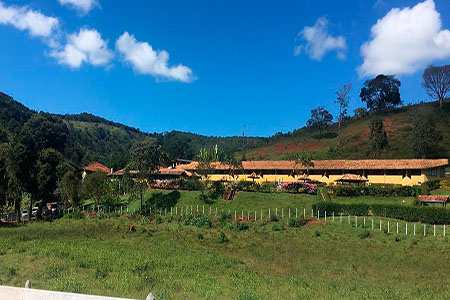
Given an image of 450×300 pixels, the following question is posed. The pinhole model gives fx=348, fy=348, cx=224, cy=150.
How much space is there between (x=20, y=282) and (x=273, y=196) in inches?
1373

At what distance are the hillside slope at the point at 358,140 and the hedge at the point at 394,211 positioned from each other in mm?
44068

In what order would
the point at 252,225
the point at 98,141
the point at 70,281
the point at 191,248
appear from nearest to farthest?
the point at 70,281, the point at 191,248, the point at 252,225, the point at 98,141

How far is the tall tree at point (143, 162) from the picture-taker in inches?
1892

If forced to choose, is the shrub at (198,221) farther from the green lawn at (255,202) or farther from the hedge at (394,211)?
the hedge at (394,211)

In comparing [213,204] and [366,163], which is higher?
[366,163]

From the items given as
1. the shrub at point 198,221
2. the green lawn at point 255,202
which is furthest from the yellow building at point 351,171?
the shrub at point 198,221

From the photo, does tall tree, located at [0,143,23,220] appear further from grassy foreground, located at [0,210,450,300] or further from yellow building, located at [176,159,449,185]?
yellow building, located at [176,159,449,185]

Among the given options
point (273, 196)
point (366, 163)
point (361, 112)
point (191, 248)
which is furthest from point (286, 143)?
point (191, 248)

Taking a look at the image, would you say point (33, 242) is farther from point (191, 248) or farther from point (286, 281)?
point (286, 281)

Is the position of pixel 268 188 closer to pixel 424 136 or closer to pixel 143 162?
pixel 143 162

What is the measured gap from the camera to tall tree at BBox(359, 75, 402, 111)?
11719 centimetres

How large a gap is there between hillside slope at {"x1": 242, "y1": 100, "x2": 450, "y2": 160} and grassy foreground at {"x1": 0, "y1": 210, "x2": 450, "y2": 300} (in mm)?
53782

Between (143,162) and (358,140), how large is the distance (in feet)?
216

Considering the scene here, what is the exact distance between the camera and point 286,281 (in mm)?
16453
